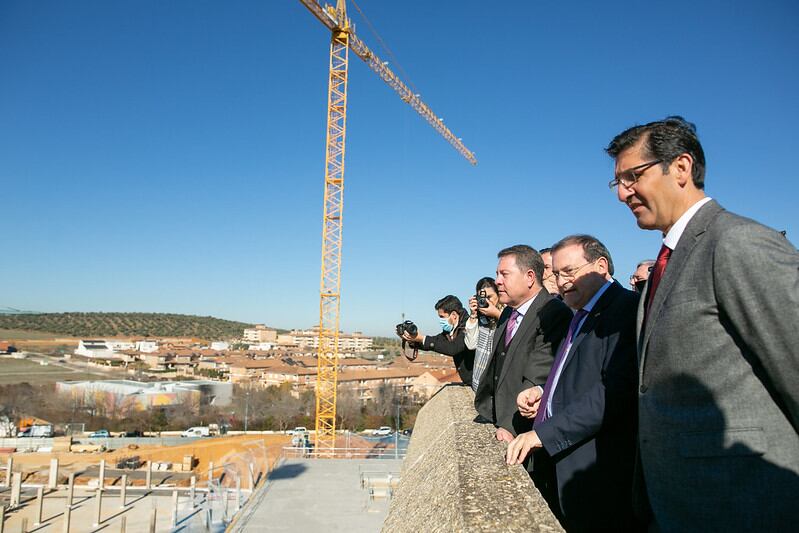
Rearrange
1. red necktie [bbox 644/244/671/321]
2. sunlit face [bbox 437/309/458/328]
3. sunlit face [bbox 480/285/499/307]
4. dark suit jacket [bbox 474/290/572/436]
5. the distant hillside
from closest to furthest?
red necktie [bbox 644/244/671/321]
dark suit jacket [bbox 474/290/572/436]
sunlit face [bbox 480/285/499/307]
sunlit face [bbox 437/309/458/328]
the distant hillside

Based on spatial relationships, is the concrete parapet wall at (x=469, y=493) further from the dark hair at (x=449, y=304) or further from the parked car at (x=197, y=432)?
the parked car at (x=197, y=432)

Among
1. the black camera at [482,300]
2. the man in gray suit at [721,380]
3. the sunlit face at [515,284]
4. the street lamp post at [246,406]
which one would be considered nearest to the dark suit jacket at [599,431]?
the man in gray suit at [721,380]

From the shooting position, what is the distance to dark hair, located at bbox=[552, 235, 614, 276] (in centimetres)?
258

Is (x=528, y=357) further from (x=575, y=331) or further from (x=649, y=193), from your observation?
(x=649, y=193)

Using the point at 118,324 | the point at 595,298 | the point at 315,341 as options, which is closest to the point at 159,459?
the point at 595,298

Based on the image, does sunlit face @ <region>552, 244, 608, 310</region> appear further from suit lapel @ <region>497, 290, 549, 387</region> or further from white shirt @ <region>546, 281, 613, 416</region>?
suit lapel @ <region>497, 290, 549, 387</region>

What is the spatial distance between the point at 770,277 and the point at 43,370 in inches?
3193

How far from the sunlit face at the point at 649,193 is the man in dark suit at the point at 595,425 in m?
0.67

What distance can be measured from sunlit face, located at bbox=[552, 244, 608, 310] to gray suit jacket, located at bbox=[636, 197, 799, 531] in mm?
1193

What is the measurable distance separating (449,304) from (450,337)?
429 mm

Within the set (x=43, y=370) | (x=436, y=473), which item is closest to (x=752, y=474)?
(x=436, y=473)

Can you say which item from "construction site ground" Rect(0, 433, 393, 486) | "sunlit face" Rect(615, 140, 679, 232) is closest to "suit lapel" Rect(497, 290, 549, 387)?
"sunlit face" Rect(615, 140, 679, 232)

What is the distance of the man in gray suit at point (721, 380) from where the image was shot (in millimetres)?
1106

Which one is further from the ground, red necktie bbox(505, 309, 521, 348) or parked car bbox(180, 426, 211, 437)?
red necktie bbox(505, 309, 521, 348)
